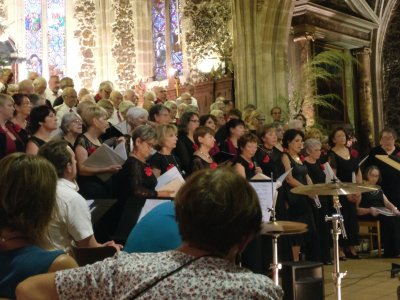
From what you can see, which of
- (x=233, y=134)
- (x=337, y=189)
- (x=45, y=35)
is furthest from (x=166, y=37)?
(x=337, y=189)

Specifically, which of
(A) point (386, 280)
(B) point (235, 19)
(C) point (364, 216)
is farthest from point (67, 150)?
(B) point (235, 19)

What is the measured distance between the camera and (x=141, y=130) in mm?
5383

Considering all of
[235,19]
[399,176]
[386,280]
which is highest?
[235,19]

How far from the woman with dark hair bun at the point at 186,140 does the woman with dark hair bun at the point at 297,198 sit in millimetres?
1112

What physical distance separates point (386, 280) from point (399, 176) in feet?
8.79

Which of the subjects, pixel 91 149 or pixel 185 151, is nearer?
pixel 91 149

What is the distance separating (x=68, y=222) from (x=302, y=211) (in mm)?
4386

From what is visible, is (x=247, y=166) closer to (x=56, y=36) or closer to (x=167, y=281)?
(x=167, y=281)

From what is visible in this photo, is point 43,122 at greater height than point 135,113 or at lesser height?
lesser

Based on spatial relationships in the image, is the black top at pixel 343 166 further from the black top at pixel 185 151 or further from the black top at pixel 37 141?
the black top at pixel 37 141

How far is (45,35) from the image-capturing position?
640 inches

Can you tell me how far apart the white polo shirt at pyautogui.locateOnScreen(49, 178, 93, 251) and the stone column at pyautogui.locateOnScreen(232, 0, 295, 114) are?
9.55 metres

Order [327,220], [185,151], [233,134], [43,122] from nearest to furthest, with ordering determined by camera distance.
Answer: [327,220]
[43,122]
[185,151]
[233,134]

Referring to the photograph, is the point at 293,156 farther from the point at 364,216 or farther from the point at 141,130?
the point at 141,130
